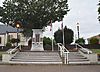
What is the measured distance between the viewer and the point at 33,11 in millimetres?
49781

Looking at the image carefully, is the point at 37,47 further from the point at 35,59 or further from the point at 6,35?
the point at 6,35

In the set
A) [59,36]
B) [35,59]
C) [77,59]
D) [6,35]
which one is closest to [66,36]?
[59,36]

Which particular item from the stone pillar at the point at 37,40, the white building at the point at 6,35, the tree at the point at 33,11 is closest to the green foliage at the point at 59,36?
the tree at the point at 33,11

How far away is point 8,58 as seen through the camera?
27.4 m

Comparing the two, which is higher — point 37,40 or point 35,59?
point 37,40

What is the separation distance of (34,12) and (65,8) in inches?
223

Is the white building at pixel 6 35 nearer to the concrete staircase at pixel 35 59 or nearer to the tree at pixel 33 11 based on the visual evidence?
the tree at pixel 33 11

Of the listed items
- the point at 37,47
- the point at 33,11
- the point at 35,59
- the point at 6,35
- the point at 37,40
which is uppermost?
the point at 33,11

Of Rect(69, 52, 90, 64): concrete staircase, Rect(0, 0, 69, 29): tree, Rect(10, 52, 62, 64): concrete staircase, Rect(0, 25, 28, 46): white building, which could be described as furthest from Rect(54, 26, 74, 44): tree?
Rect(0, 25, 28, 46): white building

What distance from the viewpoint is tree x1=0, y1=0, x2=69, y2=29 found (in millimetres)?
49938

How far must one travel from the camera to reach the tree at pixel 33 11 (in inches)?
1966

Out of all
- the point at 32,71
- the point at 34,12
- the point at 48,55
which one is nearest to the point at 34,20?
the point at 34,12

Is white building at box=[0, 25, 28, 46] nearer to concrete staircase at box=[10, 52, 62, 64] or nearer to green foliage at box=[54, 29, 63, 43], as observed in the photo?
green foliage at box=[54, 29, 63, 43]

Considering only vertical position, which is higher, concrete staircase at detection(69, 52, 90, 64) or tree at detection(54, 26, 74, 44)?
tree at detection(54, 26, 74, 44)
